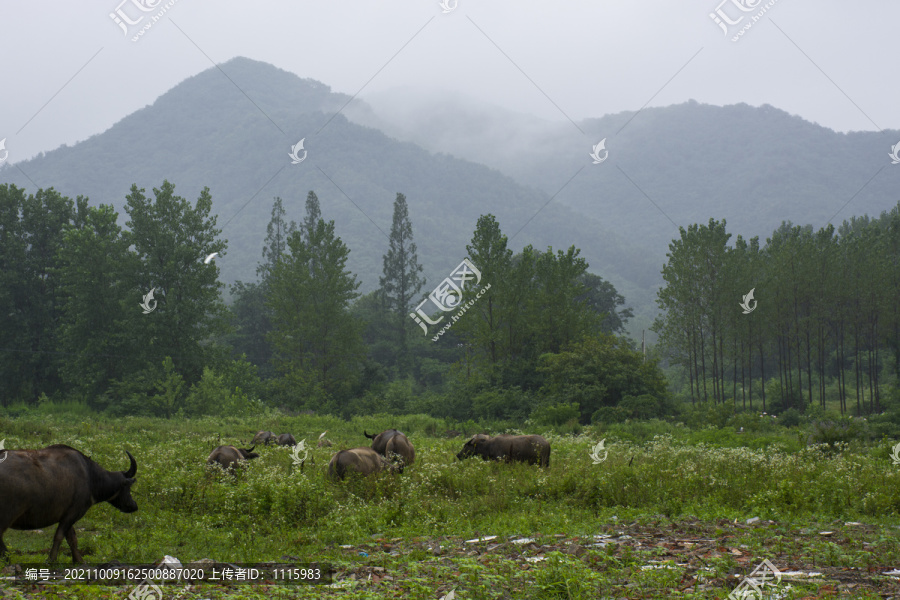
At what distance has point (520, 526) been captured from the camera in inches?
392

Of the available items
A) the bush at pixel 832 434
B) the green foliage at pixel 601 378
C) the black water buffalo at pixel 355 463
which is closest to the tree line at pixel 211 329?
Result: the green foliage at pixel 601 378

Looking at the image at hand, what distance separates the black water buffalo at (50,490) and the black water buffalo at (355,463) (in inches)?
202

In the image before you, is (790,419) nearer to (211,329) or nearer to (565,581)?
(565,581)

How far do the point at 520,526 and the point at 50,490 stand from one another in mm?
6686

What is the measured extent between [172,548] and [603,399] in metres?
28.8

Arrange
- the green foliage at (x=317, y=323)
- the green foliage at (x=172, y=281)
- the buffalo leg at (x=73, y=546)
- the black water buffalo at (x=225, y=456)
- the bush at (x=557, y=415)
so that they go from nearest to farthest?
the buffalo leg at (x=73, y=546)
the black water buffalo at (x=225, y=456)
the bush at (x=557, y=415)
the green foliage at (x=172, y=281)
the green foliage at (x=317, y=323)

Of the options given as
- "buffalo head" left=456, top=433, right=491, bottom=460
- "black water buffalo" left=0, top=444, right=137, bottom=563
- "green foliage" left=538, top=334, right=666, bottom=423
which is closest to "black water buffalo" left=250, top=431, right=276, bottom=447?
"buffalo head" left=456, top=433, right=491, bottom=460

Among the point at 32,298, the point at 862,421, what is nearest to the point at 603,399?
the point at 862,421

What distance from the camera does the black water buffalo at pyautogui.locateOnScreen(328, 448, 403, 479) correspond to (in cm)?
1334

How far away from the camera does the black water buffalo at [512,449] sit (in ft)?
55.5

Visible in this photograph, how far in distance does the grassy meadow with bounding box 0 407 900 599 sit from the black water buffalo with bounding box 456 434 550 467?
74cm

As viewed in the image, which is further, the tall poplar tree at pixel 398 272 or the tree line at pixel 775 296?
the tall poplar tree at pixel 398 272

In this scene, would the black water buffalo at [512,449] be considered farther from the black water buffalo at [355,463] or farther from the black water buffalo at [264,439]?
the black water buffalo at [264,439]

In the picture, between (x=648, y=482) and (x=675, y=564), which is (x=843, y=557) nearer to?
(x=675, y=564)
